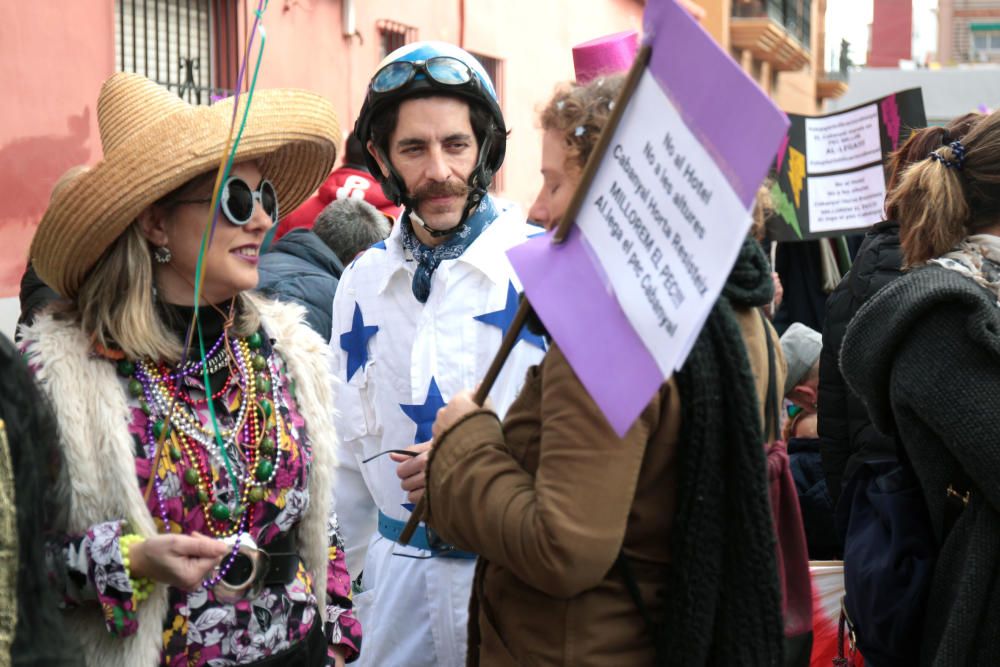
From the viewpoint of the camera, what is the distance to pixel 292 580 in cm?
276

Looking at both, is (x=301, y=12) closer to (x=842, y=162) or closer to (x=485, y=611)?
(x=842, y=162)

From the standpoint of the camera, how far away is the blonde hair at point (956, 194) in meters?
3.09

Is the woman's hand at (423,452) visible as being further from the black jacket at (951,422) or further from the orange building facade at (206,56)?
the black jacket at (951,422)

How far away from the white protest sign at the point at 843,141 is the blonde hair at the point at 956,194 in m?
3.36

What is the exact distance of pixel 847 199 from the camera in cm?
650

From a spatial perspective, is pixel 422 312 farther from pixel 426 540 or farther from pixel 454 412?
pixel 454 412

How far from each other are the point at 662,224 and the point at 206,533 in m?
1.23

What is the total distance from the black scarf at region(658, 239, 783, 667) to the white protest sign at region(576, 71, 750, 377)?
27 cm

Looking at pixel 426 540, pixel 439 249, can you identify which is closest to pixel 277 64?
pixel 439 249

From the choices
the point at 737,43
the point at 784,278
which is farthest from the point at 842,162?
the point at 737,43

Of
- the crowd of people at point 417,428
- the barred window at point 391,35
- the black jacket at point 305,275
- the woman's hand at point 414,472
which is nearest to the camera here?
the crowd of people at point 417,428

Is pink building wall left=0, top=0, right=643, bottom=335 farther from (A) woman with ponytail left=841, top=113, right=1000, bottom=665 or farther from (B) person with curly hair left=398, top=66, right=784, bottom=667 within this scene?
(A) woman with ponytail left=841, top=113, right=1000, bottom=665

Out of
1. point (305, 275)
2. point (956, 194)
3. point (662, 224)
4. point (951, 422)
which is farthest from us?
point (305, 275)

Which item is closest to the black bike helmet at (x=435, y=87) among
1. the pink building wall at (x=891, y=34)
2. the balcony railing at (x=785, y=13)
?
the balcony railing at (x=785, y=13)
